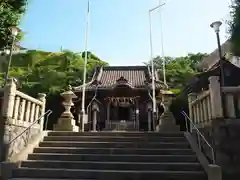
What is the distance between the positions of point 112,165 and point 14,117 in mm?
3266

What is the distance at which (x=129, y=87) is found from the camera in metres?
18.9

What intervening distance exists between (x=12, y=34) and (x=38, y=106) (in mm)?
3297

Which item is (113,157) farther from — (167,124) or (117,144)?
(167,124)

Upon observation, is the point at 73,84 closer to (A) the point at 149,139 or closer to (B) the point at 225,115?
(A) the point at 149,139

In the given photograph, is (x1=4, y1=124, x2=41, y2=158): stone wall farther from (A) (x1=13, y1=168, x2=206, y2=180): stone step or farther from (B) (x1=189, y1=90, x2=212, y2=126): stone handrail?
(B) (x1=189, y1=90, x2=212, y2=126): stone handrail

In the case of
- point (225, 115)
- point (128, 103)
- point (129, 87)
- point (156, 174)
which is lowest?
point (156, 174)

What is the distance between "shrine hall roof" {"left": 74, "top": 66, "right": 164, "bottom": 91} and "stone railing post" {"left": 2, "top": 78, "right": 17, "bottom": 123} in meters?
12.2

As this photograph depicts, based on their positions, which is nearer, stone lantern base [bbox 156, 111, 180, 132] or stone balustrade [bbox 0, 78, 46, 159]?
stone balustrade [bbox 0, 78, 46, 159]

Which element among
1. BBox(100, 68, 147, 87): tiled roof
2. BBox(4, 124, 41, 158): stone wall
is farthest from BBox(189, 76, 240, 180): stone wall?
BBox(100, 68, 147, 87): tiled roof

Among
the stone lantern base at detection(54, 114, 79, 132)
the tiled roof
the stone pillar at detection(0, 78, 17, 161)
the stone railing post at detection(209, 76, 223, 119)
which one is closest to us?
the stone railing post at detection(209, 76, 223, 119)

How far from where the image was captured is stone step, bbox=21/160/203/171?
20.1ft

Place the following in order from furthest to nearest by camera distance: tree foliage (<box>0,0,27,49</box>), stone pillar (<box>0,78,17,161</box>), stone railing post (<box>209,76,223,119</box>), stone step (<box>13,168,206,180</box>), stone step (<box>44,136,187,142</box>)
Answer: tree foliage (<box>0,0,27,49</box>)
stone step (<box>44,136,187,142</box>)
stone pillar (<box>0,78,17,161</box>)
stone railing post (<box>209,76,223,119</box>)
stone step (<box>13,168,206,180</box>)

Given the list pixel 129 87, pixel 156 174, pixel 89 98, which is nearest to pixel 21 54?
pixel 89 98

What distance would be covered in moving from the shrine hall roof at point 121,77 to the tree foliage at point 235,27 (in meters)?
10.1
